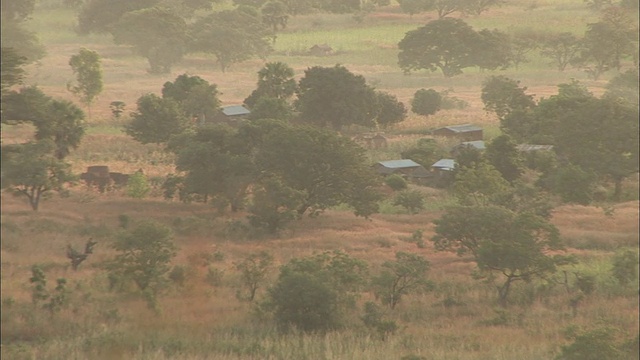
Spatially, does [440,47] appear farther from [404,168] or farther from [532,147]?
[404,168]

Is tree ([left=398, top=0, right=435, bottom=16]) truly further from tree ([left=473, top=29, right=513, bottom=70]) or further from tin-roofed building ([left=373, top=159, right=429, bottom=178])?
tin-roofed building ([left=373, top=159, right=429, bottom=178])

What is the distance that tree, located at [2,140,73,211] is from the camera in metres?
26.8

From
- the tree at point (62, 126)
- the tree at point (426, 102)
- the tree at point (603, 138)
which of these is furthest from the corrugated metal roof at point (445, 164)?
the tree at point (62, 126)

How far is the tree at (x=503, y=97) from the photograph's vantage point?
57250 mm

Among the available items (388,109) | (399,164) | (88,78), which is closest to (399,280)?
(88,78)

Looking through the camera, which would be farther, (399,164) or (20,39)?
(399,164)

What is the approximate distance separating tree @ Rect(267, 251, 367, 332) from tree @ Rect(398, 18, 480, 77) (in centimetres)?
2274

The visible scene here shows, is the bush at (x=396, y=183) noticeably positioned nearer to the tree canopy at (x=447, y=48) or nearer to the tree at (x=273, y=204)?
the tree canopy at (x=447, y=48)

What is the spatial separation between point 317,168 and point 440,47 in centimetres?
1952

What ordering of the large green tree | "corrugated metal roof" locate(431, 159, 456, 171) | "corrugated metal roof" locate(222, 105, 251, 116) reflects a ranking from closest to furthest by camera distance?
the large green tree < "corrugated metal roof" locate(431, 159, 456, 171) < "corrugated metal roof" locate(222, 105, 251, 116)

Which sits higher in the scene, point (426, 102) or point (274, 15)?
point (274, 15)

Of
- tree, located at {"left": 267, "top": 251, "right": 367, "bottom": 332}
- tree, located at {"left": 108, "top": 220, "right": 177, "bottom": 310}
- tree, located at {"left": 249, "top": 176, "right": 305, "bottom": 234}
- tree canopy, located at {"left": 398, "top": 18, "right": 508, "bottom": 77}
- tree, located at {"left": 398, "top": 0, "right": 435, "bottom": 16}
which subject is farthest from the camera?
tree canopy, located at {"left": 398, "top": 18, "right": 508, "bottom": 77}

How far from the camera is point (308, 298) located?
25656mm

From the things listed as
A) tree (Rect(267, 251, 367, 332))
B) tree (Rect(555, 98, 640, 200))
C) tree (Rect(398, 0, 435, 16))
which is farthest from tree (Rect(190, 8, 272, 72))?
tree (Rect(267, 251, 367, 332))
